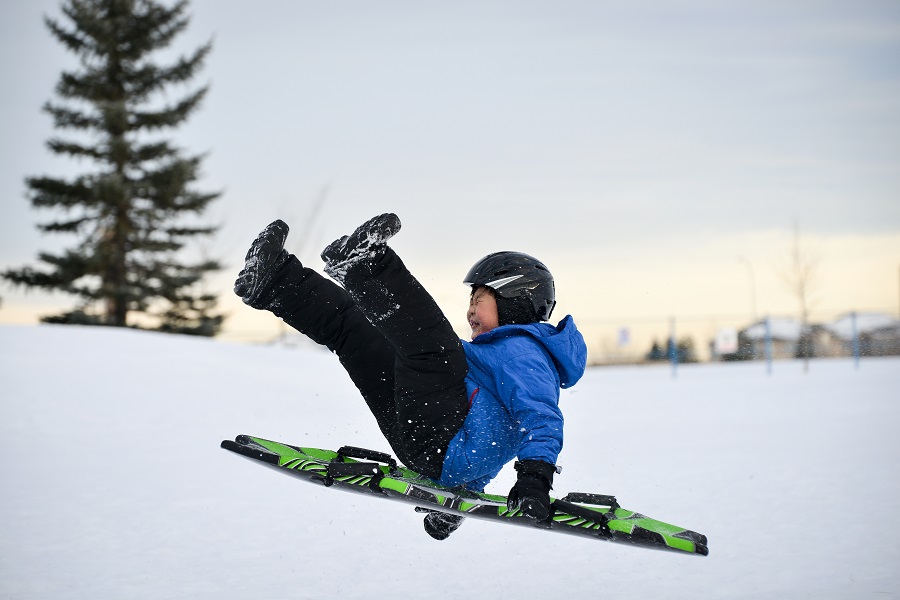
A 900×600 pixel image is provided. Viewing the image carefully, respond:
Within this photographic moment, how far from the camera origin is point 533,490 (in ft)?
9.39

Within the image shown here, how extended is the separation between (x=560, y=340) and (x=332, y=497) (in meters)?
3.79

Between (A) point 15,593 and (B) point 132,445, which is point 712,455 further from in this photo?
(A) point 15,593

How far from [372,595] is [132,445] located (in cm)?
504

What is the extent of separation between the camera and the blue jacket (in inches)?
118

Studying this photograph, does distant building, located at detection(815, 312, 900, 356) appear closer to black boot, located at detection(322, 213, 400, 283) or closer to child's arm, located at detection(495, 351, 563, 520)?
child's arm, located at detection(495, 351, 563, 520)

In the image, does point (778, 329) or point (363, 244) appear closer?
point (363, 244)

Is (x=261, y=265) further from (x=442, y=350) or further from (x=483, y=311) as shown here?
(x=483, y=311)

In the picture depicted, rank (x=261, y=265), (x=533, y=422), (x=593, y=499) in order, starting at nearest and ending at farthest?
(x=533, y=422)
(x=261, y=265)
(x=593, y=499)

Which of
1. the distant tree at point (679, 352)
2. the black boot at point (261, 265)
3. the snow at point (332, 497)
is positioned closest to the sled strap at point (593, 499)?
the snow at point (332, 497)

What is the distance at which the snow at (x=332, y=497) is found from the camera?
4.33 metres

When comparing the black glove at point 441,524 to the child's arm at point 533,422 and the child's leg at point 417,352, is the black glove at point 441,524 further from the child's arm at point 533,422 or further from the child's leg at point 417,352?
the child's arm at point 533,422

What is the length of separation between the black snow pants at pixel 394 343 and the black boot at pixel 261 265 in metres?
0.05

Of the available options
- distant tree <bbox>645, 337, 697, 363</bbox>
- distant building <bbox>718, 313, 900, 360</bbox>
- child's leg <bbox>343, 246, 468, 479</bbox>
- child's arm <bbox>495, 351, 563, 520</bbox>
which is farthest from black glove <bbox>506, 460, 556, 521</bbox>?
distant building <bbox>718, 313, 900, 360</bbox>

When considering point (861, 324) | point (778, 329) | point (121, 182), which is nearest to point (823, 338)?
point (861, 324)
